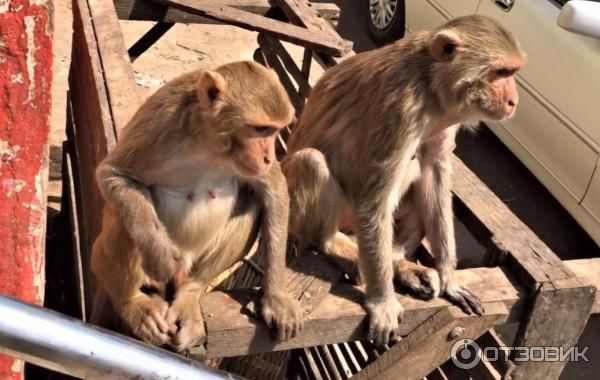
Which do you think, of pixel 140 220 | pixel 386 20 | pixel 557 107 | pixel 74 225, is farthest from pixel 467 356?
pixel 386 20

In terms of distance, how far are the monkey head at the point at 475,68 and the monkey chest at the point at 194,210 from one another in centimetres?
97

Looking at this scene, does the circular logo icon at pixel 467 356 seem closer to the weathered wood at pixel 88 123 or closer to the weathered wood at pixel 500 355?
the weathered wood at pixel 500 355

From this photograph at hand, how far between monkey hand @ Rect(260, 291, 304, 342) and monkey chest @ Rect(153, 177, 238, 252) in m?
0.41

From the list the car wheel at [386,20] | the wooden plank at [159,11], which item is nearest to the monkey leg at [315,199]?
the wooden plank at [159,11]

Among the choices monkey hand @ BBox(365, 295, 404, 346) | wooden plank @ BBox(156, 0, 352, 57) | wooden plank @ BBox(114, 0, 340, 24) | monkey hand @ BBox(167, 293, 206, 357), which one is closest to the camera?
monkey hand @ BBox(167, 293, 206, 357)

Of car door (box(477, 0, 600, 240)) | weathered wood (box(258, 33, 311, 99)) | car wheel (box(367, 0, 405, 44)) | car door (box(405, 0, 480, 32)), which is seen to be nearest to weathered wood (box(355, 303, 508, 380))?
weathered wood (box(258, 33, 311, 99))

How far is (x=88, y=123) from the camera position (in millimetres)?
4047

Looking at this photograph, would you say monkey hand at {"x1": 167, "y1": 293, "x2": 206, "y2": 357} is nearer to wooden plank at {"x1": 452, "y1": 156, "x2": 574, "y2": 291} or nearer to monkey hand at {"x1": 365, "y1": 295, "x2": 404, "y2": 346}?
monkey hand at {"x1": 365, "y1": 295, "x2": 404, "y2": 346}

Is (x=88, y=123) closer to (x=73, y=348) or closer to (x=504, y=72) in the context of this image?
(x=504, y=72)

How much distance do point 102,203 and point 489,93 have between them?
1663 millimetres

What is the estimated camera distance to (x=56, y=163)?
18.9 feet

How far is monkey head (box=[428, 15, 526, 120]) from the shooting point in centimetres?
319

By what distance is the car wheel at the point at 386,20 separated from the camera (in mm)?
8505

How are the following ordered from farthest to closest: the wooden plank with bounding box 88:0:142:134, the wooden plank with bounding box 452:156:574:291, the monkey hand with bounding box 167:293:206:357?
the wooden plank with bounding box 88:0:142:134 < the wooden plank with bounding box 452:156:574:291 < the monkey hand with bounding box 167:293:206:357
